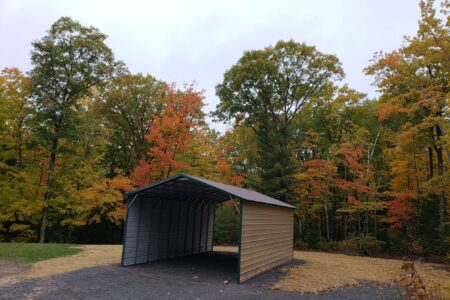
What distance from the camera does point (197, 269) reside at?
31.5 feet

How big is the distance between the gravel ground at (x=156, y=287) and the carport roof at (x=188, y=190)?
2.19 m

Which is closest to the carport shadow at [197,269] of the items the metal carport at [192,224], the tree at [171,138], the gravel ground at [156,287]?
the gravel ground at [156,287]

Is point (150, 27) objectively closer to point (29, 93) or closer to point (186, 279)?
point (29, 93)

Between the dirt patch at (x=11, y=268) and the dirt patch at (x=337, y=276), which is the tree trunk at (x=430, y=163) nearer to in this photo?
the dirt patch at (x=337, y=276)

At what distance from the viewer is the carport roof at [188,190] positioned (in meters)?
8.38

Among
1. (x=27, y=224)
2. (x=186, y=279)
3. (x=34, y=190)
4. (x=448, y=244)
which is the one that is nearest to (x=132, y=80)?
(x=34, y=190)

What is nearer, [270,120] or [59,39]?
[59,39]

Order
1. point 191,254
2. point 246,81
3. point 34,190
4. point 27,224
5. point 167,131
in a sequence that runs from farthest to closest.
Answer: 1. point 246,81
2. point 167,131
3. point 27,224
4. point 34,190
5. point 191,254

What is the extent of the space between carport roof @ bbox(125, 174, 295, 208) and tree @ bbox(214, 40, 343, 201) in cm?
778

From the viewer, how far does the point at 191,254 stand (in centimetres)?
1328

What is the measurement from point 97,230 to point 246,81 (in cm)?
1524

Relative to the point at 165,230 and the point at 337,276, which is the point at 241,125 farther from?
the point at 337,276

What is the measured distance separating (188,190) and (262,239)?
3206 mm

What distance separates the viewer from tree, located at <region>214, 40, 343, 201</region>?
19469 mm
